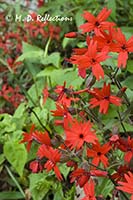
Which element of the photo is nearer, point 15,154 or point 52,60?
point 15,154

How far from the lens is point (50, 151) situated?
134cm

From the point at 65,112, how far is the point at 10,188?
1.15 metres

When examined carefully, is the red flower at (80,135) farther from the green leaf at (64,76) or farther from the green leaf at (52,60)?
the green leaf at (52,60)

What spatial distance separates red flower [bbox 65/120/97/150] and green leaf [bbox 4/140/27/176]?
786mm

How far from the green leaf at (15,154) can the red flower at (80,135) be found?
2.58 feet

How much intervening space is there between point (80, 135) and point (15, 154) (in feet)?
2.77

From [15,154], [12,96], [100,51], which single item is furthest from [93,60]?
[12,96]

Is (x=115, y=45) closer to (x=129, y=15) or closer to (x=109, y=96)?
(x=109, y=96)

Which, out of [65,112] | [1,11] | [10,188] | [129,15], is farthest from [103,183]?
[1,11]

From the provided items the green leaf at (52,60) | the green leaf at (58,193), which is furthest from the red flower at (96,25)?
the green leaf at (52,60)

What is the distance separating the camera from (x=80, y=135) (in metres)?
1.28

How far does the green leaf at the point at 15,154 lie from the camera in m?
2.07

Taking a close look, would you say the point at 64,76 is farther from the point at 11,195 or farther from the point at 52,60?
the point at 11,195

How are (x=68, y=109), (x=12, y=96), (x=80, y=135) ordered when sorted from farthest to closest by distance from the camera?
(x=12, y=96) < (x=68, y=109) < (x=80, y=135)
